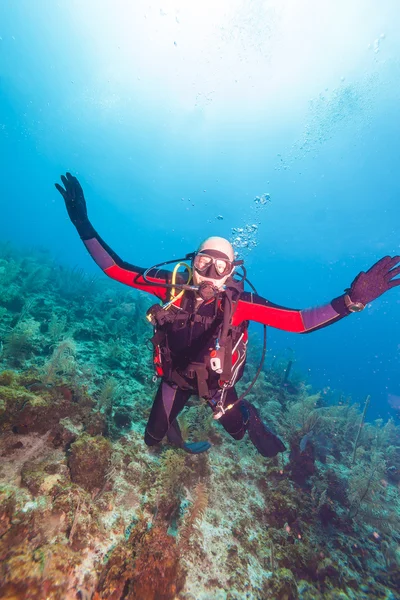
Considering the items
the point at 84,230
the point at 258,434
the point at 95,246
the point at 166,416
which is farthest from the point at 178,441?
the point at 84,230

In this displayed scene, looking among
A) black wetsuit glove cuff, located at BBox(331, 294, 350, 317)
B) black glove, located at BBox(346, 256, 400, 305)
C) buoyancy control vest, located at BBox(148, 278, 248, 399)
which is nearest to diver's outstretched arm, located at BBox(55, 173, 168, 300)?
buoyancy control vest, located at BBox(148, 278, 248, 399)

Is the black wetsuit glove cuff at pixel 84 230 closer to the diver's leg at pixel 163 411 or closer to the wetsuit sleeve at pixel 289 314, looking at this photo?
the wetsuit sleeve at pixel 289 314

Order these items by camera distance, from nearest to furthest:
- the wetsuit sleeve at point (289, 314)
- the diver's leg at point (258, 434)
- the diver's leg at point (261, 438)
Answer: the wetsuit sleeve at point (289, 314) < the diver's leg at point (258, 434) < the diver's leg at point (261, 438)

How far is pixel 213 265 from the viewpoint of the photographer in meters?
3.58

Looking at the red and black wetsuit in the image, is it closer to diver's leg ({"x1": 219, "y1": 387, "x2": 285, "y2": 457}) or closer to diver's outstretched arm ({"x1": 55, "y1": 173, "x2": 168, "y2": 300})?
diver's outstretched arm ({"x1": 55, "y1": 173, "x2": 168, "y2": 300})

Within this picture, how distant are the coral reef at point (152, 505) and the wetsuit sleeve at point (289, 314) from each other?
8.91 feet

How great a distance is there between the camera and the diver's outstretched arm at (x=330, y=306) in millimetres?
2936

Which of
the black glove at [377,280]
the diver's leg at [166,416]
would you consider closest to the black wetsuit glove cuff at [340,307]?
the black glove at [377,280]

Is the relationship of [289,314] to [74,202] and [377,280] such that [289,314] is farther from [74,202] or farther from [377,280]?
[74,202]

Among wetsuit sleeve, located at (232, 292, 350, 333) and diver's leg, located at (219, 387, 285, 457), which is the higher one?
wetsuit sleeve, located at (232, 292, 350, 333)

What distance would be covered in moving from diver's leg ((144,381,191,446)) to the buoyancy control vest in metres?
0.67

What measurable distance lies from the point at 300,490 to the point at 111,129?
69307 mm

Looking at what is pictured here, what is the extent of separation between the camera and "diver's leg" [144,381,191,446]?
14.1 feet

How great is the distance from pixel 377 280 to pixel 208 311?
2142mm
